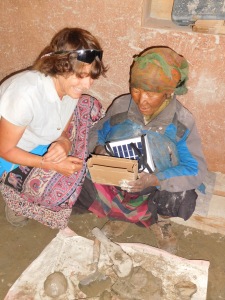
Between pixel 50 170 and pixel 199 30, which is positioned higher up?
pixel 199 30

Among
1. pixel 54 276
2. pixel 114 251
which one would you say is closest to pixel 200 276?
pixel 114 251

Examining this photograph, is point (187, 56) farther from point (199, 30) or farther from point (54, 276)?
point (54, 276)

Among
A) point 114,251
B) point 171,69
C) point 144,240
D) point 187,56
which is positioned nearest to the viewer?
point 171,69

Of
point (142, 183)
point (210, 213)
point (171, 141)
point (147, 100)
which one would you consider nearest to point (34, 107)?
point (147, 100)

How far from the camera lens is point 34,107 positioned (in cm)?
210

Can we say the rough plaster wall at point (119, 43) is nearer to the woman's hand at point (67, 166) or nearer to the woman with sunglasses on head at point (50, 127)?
the woman with sunglasses on head at point (50, 127)

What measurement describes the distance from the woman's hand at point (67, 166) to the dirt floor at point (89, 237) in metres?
0.71

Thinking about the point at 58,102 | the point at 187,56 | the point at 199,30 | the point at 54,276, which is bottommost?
the point at 54,276

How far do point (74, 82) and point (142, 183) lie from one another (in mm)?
834

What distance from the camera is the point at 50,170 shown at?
7.91 ft

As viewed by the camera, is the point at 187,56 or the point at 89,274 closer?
the point at 89,274

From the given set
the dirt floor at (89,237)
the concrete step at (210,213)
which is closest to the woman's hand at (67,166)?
the dirt floor at (89,237)

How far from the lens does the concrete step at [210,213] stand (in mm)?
2729

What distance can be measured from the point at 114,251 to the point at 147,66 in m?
1.30
